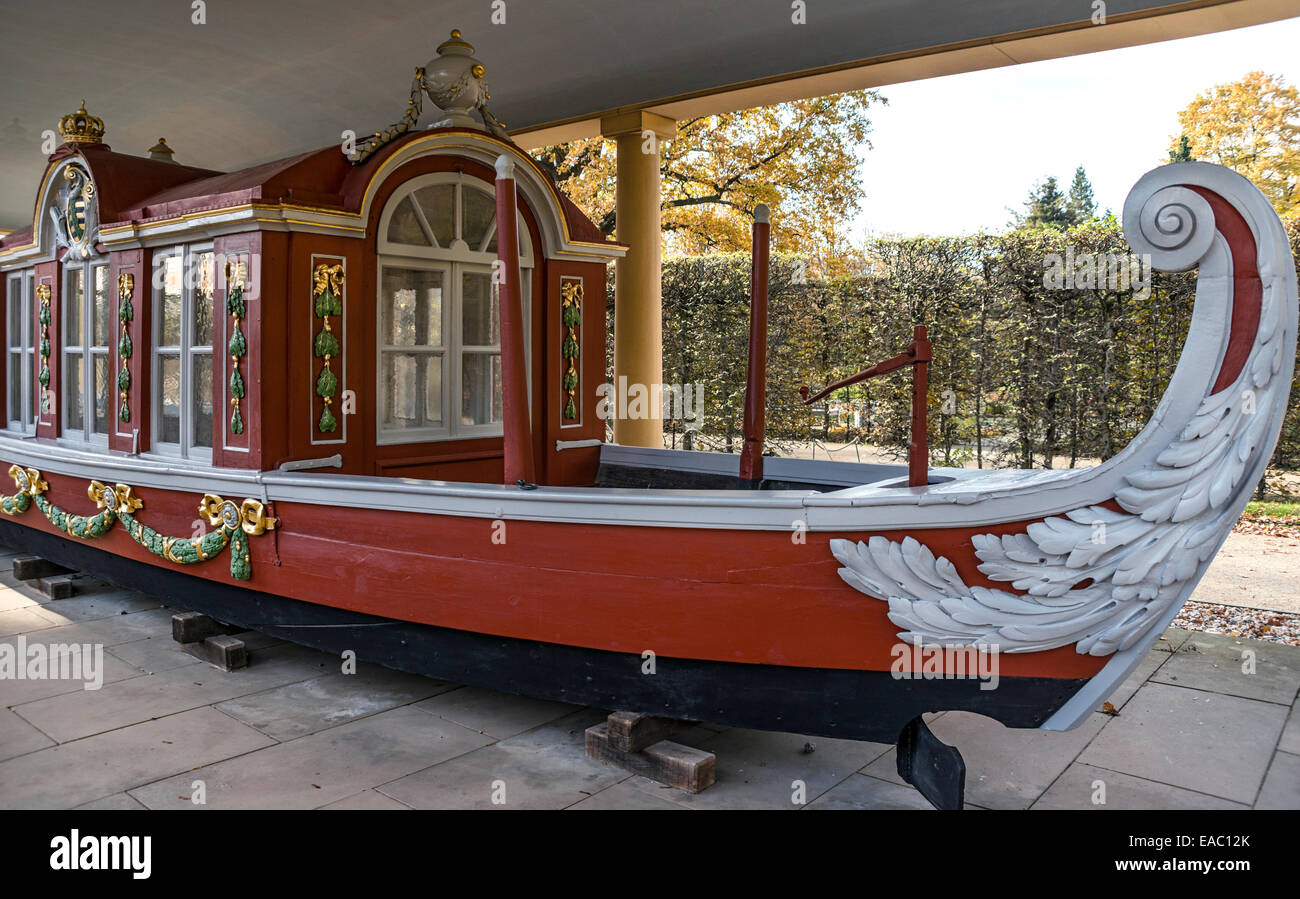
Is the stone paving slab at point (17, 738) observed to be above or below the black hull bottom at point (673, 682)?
below

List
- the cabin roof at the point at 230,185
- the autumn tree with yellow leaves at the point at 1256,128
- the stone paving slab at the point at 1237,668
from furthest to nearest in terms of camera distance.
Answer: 1. the autumn tree with yellow leaves at the point at 1256,128
2. the stone paving slab at the point at 1237,668
3. the cabin roof at the point at 230,185

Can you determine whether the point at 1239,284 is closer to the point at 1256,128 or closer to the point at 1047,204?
the point at 1256,128

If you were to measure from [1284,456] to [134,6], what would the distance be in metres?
10.1

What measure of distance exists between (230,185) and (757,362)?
9.30 ft

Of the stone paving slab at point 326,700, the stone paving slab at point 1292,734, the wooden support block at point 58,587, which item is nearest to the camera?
the stone paving slab at point 1292,734

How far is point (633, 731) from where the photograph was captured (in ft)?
12.1

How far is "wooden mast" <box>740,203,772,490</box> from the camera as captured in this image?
4219mm

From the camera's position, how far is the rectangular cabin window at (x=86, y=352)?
5.77 metres

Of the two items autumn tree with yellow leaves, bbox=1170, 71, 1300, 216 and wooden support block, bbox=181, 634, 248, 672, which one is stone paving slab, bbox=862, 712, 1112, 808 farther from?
autumn tree with yellow leaves, bbox=1170, 71, 1300, 216

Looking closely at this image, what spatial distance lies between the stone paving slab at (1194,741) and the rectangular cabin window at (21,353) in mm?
7033

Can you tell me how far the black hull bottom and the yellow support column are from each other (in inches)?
185

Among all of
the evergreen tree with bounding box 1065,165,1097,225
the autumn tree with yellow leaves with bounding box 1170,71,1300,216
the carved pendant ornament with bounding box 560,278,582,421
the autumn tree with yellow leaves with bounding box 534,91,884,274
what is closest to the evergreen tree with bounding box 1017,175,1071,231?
the evergreen tree with bounding box 1065,165,1097,225

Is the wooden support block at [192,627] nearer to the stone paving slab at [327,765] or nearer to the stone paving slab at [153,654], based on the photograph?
the stone paving slab at [153,654]

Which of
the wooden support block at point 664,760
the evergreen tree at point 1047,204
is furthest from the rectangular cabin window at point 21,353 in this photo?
the evergreen tree at point 1047,204
